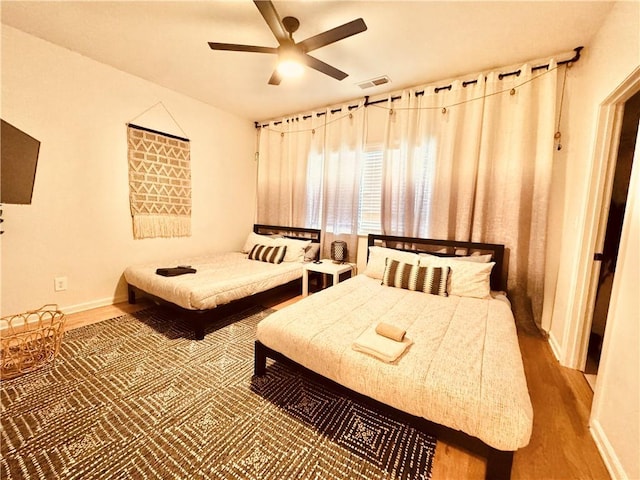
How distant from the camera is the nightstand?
310 centimetres

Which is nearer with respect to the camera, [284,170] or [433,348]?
[433,348]

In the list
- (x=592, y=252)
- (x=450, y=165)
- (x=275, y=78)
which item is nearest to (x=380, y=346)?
A: (x=592, y=252)

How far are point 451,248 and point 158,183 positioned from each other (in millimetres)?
3545

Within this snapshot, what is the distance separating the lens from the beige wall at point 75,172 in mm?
2309

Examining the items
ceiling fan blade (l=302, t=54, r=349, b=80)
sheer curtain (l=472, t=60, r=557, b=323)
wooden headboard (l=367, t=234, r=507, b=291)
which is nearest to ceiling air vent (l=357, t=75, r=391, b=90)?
ceiling fan blade (l=302, t=54, r=349, b=80)

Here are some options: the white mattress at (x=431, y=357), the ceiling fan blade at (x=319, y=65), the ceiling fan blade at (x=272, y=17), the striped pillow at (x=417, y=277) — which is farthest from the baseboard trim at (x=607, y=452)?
the ceiling fan blade at (x=272, y=17)

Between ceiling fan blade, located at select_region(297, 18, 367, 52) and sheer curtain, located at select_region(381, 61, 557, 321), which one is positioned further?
sheer curtain, located at select_region(381, 61, 557, 321)

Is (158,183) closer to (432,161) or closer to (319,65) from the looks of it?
(319,65)

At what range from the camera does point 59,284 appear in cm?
259

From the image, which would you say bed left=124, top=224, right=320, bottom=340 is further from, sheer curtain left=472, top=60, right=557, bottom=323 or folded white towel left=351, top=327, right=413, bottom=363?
sheer curtain left=472, top=60, right=557, bottom=323

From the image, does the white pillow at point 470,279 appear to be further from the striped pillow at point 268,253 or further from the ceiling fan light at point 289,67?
the ceiling fan light at point 289,67

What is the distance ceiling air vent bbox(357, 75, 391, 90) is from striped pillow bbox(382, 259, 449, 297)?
6.48ft

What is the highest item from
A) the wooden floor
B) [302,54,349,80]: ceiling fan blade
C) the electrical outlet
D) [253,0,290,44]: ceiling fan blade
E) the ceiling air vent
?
the ceiling air vent

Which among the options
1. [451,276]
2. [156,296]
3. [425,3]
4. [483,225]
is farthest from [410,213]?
[156,296]
